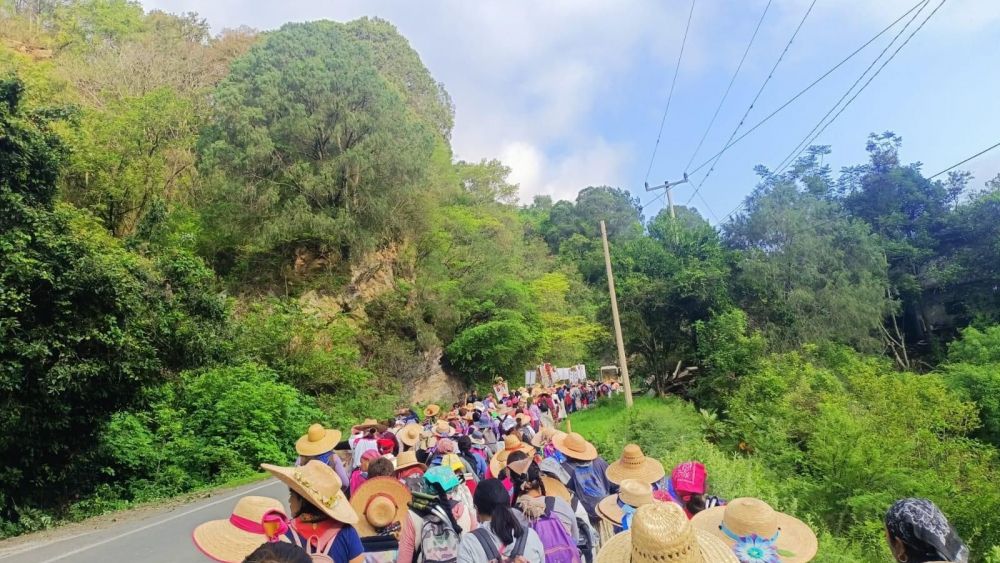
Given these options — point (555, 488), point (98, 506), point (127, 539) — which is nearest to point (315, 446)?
point (555, 488)

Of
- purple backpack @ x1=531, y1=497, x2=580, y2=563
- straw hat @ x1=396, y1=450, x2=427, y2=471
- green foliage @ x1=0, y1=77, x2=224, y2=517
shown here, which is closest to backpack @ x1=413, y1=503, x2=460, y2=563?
purple backpack @ x1=531, y1=497, x2=580, y2=563

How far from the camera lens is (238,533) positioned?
3.11 metres

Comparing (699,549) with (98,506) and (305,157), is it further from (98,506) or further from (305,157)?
(305,157)

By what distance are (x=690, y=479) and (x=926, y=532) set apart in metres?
1.46

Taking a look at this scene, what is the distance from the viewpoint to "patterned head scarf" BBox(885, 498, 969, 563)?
2.48 meters

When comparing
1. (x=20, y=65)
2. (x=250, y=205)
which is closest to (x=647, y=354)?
(x=250, y=205)

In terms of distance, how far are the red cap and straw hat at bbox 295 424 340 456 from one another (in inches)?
155

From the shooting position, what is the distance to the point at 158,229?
1839 centimetres

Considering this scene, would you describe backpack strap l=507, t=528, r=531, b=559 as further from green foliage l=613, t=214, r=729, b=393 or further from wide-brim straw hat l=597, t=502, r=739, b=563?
green foliage l=613, t=214, r=729, b=393

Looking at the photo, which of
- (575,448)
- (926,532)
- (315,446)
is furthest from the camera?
(315,446)

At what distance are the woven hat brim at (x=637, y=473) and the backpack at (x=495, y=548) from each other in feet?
7.62

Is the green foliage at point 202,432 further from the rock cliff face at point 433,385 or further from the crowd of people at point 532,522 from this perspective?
the rock cliff face at point 433,385

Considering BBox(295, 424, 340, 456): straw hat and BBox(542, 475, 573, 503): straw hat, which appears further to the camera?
BBox(295, 424, 340, 456): straw hat

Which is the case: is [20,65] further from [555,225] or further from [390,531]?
[555,225]
